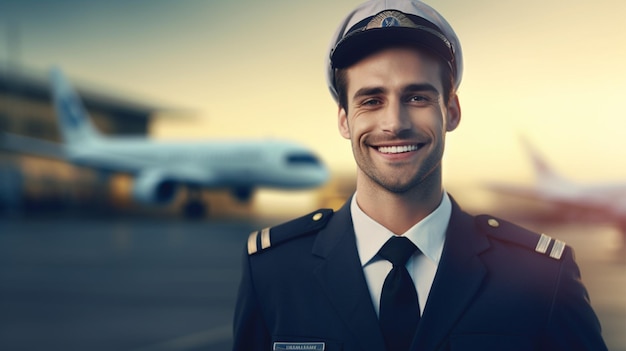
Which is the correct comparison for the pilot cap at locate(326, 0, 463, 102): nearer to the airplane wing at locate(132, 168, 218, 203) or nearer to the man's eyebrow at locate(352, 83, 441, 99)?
the man's eyebrow at locate(352, 83, 441, 99)

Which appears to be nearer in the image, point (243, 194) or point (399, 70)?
point (399, 70)

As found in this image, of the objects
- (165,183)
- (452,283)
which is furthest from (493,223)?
(165,183)

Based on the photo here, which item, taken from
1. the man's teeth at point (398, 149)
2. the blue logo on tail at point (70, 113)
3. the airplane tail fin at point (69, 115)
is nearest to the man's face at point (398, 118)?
the man's teeth at point (398, 149)

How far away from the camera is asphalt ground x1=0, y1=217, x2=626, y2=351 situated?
770 cm

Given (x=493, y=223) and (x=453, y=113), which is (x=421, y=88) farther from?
(x=493, y=223)

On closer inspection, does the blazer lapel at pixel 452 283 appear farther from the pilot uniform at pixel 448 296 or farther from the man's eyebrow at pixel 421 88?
the man's eyebrow at pixel 421 88

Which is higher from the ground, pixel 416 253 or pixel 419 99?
pixel 419 99

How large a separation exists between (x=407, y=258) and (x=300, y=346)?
324mm

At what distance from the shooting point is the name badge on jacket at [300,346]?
1.71m

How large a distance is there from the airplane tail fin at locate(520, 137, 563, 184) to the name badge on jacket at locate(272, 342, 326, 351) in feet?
156

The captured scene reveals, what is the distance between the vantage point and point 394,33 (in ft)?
5.47

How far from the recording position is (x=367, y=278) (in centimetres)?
176

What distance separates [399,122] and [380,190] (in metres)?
0.19

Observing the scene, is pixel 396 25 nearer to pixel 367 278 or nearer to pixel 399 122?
pixel 399 122
